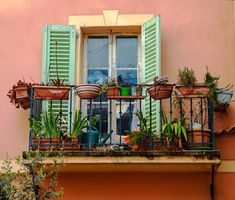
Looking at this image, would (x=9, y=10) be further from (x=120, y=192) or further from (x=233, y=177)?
(x=233, y=177)

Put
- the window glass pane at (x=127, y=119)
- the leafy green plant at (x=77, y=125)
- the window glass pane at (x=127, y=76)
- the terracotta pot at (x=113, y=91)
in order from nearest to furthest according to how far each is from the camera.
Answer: the leafy green plant at (x=77, y=125) → the terracotta pot at (x=113, y=91) → the window glass pane at (x=127, y=119) → the window glass pane at (x=127, y=76)

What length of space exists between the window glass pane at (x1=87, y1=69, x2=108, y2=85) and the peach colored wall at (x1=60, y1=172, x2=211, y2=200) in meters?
1.65

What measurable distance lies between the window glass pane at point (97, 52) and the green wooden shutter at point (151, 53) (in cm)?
72

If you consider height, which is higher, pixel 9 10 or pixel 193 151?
pixel 9 10

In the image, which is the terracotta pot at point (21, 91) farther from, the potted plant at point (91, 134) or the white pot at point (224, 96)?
the white pot at point (224, 96)

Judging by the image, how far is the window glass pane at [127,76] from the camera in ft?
34.8

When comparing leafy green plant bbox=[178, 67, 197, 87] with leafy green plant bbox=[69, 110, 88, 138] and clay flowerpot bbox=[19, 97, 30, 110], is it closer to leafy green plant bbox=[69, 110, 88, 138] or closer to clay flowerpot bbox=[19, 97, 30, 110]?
leafy green plant bbox=[69, 110, 88, 138]

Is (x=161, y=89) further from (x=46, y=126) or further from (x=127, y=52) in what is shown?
(x=46, y=126)

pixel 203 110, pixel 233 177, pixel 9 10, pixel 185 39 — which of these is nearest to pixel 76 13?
pixel 9 10

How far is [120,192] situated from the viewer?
976cm

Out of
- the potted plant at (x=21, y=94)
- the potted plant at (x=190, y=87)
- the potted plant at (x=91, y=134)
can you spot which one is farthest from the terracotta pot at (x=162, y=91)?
the potted plant at (x=21, y=94)

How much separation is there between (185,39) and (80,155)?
275 cm

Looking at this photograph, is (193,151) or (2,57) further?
(2,57)

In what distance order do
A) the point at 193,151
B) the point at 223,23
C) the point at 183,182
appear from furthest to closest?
the point at 223,23
the point at 183,182
the point at 193,151
